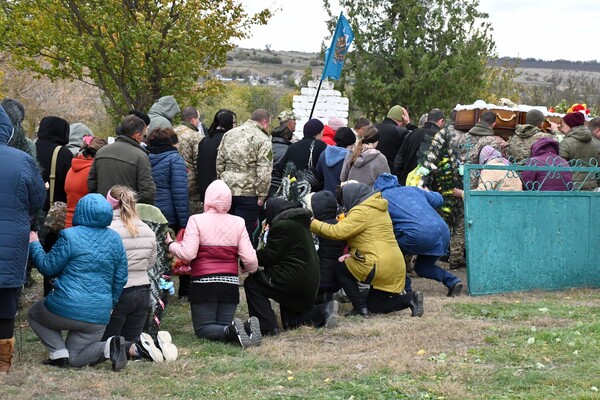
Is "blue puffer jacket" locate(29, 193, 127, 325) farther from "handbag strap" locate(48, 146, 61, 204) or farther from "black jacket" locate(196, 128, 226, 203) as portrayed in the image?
"black jacket" locate(196, 128, 226, 203)

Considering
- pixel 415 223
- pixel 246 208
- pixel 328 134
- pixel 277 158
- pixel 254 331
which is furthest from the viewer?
pixel 328 134

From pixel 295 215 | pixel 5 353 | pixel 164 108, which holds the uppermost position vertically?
pixel 164 108

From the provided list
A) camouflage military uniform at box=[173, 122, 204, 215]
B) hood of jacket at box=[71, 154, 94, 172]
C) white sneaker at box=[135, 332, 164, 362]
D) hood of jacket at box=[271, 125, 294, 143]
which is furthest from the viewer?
hood of jacket at box=[271, 125, 294, 143]

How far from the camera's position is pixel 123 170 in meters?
10.0

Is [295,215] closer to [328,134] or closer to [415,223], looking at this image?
[415,223]

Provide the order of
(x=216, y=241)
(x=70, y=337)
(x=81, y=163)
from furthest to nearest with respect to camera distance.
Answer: (x=81, y=163)
(x=216, y=241)
(x=70, y=337)

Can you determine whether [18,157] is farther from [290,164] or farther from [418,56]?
[418,56]

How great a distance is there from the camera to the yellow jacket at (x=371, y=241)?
10.0 meters

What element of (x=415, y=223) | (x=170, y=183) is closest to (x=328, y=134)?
(x=170, y=183)

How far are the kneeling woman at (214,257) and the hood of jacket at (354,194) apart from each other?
5.11ft

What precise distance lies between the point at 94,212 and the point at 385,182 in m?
4.18

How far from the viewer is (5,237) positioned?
7.41 meters

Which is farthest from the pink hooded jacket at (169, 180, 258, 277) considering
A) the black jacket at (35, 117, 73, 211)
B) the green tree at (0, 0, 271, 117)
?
the green tree at (0, 0, 271, 117)

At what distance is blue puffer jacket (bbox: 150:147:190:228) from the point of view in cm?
1112
